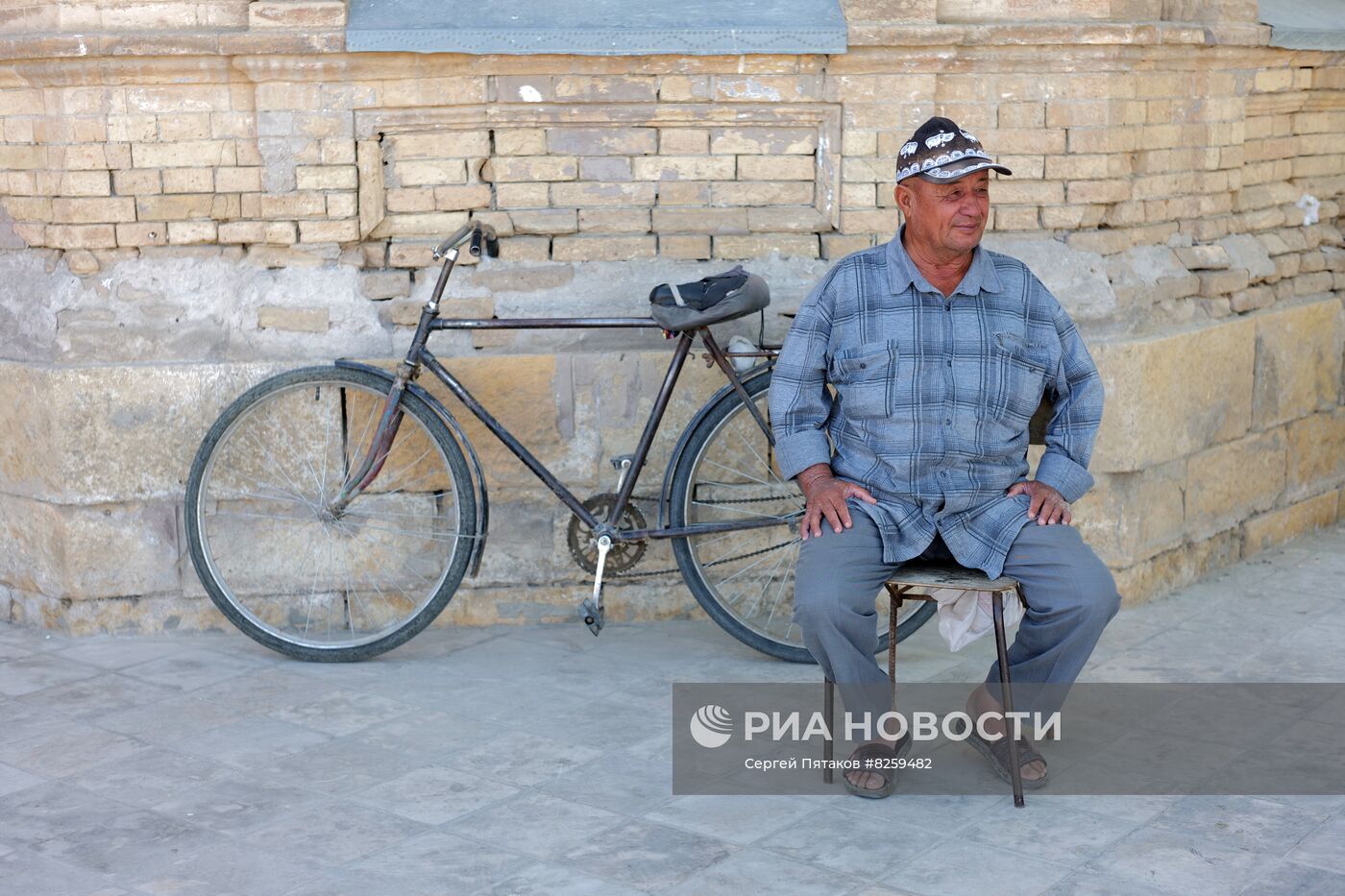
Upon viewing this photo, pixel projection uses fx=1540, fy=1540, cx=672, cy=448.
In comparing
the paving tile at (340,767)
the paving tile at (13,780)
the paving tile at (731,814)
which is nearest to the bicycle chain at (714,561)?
the paving tile at (340,767)

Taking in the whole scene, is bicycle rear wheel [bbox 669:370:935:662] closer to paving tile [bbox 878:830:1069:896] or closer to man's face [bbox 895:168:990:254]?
man's face [bbox 895:168:990:254]

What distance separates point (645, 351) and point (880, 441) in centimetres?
139

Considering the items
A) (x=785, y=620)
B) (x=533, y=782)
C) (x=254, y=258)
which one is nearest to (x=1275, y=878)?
(x=533, y=782)

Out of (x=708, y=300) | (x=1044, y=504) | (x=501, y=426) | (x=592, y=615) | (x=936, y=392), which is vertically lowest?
(x=592, y=615)

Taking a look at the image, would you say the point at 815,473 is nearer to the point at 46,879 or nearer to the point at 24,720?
the point at 46,879

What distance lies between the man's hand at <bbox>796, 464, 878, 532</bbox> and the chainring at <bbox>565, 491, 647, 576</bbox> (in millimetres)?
1101

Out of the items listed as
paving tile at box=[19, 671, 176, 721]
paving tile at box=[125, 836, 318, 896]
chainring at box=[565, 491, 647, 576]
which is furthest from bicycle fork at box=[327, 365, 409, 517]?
paving tile at box=[125, 836, 318, 896]

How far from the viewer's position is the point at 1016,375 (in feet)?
13.4

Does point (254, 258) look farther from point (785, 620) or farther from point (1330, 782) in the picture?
point (1330, 782)

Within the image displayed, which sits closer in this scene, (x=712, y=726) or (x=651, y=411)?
(x=712, y=726)

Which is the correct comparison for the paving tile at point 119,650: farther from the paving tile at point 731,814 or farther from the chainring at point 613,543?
the paving tile at point 731,814

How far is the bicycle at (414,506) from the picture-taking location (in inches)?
195

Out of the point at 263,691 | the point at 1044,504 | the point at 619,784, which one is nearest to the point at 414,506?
the point at 263,691

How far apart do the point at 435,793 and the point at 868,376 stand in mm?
1565
